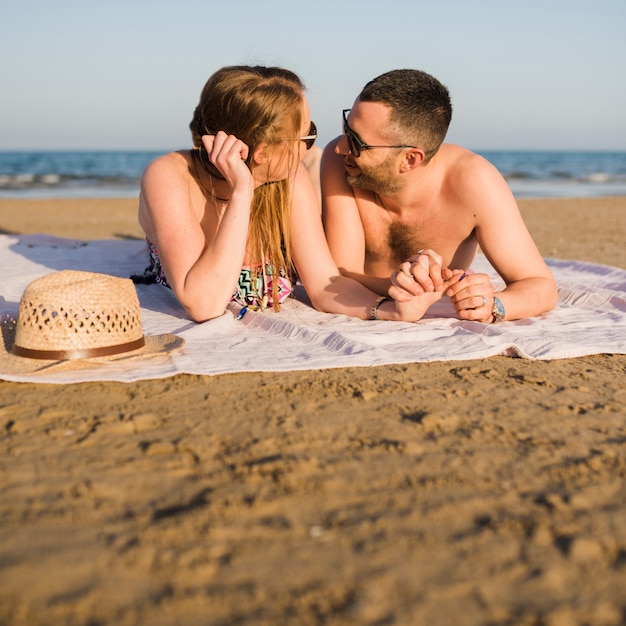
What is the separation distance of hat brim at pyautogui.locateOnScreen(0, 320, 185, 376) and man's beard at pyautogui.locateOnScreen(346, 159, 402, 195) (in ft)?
4.79

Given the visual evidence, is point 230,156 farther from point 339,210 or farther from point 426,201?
point 426,201

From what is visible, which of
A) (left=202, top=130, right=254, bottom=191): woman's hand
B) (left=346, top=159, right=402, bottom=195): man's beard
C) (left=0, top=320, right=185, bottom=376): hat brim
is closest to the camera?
(left=0, top=320, right=185, bottom=376): hat brim

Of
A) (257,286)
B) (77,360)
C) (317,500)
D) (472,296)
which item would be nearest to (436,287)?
(472,296)

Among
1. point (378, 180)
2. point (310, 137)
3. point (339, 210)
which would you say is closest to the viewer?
point (310, 137)

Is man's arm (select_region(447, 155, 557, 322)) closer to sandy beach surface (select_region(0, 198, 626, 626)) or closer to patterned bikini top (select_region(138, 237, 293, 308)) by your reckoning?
sandy beach surface (select_region(0, 198, 626, 626))

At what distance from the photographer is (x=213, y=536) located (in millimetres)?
1675

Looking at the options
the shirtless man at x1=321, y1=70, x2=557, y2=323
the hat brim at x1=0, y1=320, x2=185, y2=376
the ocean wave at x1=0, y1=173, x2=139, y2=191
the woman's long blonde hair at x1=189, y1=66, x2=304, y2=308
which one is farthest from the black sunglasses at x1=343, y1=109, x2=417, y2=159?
the ocean wave at x1=0, y1=173, x2=139, y2=191

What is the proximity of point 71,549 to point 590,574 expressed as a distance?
1143mm

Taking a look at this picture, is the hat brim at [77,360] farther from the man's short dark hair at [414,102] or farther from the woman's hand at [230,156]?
the man's short dark hair at [414,102]

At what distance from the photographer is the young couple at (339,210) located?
353 centimetres

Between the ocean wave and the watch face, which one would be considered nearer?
the watch face

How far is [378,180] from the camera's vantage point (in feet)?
13.3

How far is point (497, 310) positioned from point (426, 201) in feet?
2.71

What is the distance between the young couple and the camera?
3531mm
